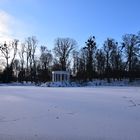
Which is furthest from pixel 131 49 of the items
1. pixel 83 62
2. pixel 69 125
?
pixel 69 125

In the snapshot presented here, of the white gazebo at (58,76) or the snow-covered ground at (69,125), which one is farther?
the white gazebo at (58,76)

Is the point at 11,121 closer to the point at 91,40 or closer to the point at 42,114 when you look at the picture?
the point at 42,114

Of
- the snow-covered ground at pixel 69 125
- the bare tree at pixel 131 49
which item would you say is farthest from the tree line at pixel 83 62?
the snow-covered ground at pixel 69 125

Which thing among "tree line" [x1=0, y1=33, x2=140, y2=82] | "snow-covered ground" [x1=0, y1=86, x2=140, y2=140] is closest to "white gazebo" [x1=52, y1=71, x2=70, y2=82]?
"tree line" [x1=0, y1=33, x2=140, y2=82]

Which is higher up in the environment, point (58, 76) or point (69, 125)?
point (58, 76)

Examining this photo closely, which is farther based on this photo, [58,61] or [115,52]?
[58,61]

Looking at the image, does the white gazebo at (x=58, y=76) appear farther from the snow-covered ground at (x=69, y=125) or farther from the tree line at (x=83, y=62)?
the snow-covered ground at (x=69, y=125)

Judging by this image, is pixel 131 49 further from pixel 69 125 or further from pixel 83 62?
pixel 69 125

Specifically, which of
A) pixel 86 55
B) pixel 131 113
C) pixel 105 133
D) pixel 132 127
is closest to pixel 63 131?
pixel 105 133

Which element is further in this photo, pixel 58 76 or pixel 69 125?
pixel 58 76

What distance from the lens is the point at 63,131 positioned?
7.68 m

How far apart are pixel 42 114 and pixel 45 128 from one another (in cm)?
247

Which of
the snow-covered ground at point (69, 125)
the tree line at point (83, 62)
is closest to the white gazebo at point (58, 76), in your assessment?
the tree line at point (83, 62)

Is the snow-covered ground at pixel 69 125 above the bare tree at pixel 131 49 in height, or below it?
below
